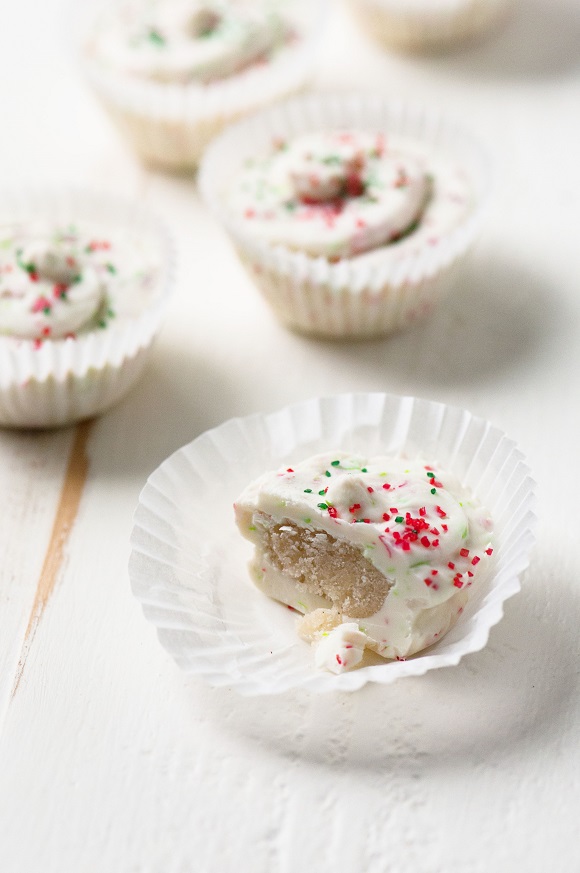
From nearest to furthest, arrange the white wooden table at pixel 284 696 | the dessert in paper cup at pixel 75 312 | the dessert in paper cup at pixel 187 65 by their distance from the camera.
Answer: the white wooden table at pixel 284 696
the dessert in paper cup at pixel 75 312
the dessert in paper cup at pixel 187 65

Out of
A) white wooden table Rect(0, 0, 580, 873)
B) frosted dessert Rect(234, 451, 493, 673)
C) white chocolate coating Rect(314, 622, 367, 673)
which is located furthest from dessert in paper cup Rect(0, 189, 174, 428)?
white chocolate coating Rect(314, 622, 367, 673)

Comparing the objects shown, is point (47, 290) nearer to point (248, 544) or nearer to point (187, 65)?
point (248, 544)

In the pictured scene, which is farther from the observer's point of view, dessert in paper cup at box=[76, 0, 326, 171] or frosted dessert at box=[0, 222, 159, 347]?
dessert in paper cup at box=[76, 0, 326, 171]

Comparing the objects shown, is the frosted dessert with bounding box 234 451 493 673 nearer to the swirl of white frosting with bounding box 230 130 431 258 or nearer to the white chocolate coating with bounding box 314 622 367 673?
the white chocolate coating with bounding box 314 622 367 673

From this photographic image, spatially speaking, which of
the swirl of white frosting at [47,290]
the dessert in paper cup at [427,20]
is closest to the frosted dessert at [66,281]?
the swirl of white frosting at [47,290]

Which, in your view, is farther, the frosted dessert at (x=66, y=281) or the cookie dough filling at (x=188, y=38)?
the cookie dough filling at (x=188, y=38)

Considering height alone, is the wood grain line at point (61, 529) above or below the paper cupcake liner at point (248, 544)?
below

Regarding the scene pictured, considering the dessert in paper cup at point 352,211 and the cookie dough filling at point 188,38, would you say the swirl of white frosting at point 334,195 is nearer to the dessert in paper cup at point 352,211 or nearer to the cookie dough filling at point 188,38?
the dessert in paper cup at point 352,211
